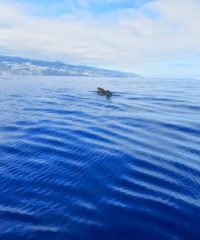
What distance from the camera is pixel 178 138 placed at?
35781 millimetres

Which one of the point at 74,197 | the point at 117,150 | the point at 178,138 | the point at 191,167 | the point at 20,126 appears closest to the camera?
the point at 74,197

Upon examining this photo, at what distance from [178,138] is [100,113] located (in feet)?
60.1

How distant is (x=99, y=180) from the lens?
2384cm

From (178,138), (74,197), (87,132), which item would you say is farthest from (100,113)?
(74,197)

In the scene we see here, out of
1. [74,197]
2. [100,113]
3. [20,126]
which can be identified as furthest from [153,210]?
[100,113]

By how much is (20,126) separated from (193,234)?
2684 centimetres

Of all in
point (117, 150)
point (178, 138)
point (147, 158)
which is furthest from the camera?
point (178, 138)

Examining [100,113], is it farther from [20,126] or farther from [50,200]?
[50,200]

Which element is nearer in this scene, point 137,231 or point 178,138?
point 137,231

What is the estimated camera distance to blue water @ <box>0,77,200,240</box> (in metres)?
17.8

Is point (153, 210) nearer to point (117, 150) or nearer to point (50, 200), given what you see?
point (50, 200)

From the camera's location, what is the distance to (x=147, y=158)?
1123 inches

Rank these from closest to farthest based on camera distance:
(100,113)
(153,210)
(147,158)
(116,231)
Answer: (116,231), (153,210), (147,158), (100,113)

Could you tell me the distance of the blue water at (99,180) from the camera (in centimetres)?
1784
